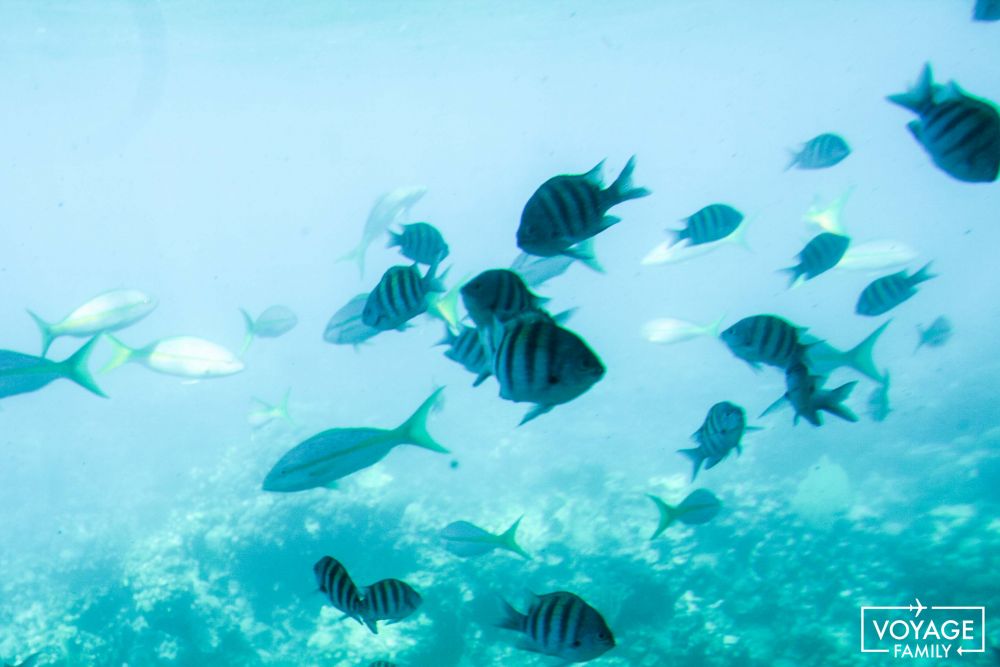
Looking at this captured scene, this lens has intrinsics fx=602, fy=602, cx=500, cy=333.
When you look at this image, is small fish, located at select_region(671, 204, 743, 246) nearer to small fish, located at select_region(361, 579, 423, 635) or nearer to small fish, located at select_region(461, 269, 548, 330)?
small fish, located at select_region(461, 269, 548, 330)

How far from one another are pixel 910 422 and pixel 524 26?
26.9 metres

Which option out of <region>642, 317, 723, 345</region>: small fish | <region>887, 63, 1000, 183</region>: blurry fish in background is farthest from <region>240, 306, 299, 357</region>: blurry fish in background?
<region>887, 63, 1000, 183</region>: blurry fish in background

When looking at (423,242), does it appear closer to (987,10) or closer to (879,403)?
(987,10)

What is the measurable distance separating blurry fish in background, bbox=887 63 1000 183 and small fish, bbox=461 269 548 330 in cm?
179

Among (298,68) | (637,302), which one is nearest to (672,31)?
(637,302)

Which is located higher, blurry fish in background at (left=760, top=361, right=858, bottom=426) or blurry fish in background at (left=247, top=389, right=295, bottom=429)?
blurry fish in background at (left=247, top=389, right=295, bottom=429)

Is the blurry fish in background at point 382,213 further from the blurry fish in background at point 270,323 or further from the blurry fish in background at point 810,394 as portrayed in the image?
the blurry fish in background at point 810,394

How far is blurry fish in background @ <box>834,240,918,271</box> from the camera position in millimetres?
6555

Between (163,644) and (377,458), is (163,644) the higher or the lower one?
the lower one

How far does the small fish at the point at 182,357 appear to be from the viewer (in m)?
6.03

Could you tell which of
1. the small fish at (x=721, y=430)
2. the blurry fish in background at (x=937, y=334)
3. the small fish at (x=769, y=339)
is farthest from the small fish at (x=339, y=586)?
the blurry fish in background at (x=937, y=334)

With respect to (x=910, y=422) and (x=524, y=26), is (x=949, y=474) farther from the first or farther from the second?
(x=524, y=26)

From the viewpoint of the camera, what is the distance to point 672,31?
3678cm

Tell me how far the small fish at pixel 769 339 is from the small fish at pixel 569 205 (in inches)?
50.7
